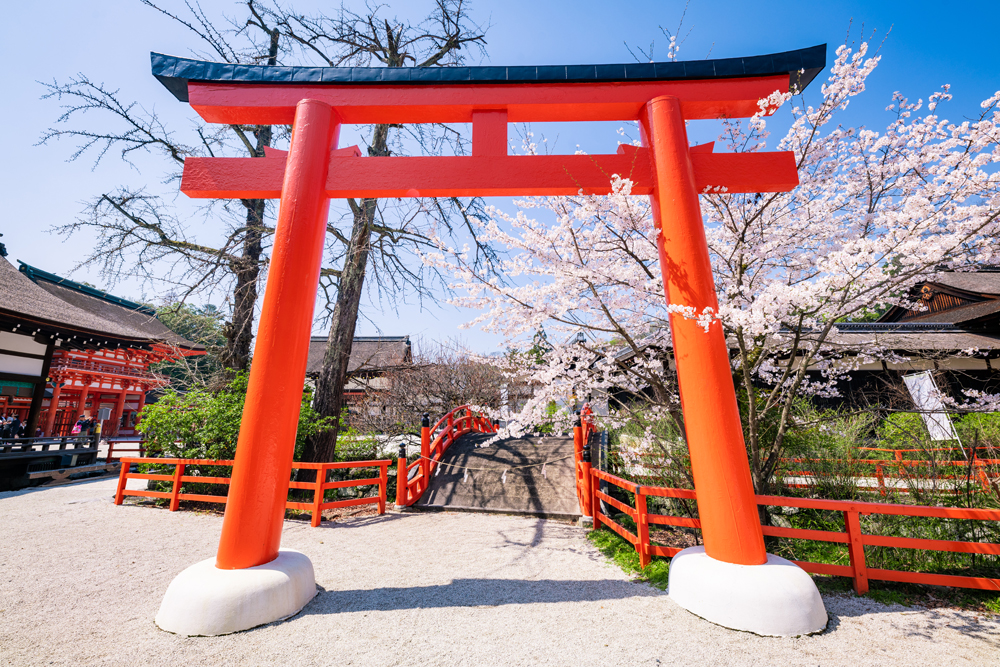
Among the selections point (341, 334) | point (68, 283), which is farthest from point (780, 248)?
point (68, 283)

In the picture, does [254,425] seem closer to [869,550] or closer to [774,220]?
[774,220]

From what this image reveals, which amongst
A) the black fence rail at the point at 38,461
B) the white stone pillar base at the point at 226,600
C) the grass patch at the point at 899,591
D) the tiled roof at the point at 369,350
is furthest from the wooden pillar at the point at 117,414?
the grass patch at the point at 899,591

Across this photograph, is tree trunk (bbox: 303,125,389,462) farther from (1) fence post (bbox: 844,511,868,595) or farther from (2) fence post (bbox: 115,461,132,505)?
(1) fence post (bbox: 844,511,868,595)

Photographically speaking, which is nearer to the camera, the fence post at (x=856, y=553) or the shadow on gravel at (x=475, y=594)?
the shadow on gravel at (x=475, y=594)

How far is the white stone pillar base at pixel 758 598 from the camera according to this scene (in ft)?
8.40

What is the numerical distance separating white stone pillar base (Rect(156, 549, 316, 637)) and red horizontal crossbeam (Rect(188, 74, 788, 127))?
151 inches

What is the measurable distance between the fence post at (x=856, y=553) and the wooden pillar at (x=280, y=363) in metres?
4.56

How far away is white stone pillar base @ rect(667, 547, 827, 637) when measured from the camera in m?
2.56

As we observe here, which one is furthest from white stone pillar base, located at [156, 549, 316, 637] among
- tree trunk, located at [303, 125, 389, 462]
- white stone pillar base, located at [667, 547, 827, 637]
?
tree trunk, located at [303, 125, 389, 462]

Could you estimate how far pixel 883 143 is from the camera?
3.74 metres

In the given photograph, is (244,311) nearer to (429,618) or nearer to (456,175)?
(456,175)

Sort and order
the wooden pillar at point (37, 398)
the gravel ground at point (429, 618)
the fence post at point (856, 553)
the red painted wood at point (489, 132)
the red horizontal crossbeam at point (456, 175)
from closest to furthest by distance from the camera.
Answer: the gravel ground at point (429, 618)
the fence post at point (856, 553)
the red horizontal crossbeam at point (456, 175)
the red painted wood at point (489, 132)
the wooden pillar at point (37, 398)

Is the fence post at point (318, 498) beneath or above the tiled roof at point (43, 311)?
beneath

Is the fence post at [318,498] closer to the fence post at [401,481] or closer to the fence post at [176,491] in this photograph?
the fence post at [401,481]
